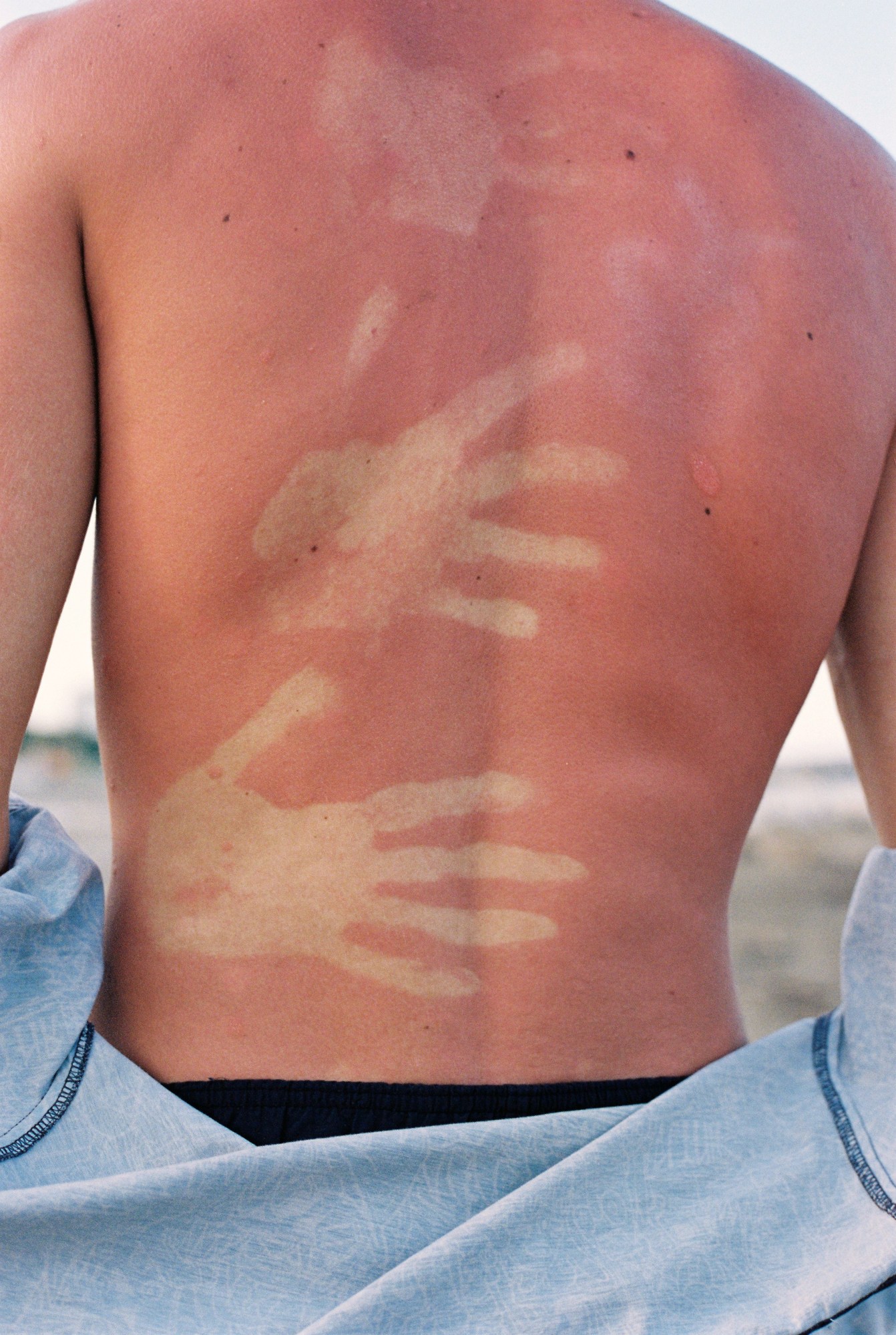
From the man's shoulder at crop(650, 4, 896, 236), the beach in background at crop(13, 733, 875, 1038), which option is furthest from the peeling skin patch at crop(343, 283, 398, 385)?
the beach in background at crop(13, 733, 875, 1038)

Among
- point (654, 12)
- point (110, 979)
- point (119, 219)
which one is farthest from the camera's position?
point (654, 12)

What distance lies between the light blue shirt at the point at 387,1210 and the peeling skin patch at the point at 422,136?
67 cm

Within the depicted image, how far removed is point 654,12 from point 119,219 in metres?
0.62

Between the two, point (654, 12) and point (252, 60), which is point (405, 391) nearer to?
point (252, 60)

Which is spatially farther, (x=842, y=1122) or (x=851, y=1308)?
(x=842, y=1122)

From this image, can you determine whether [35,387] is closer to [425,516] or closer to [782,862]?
[425,516]

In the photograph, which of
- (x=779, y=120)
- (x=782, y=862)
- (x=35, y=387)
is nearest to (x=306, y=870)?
(x=35, y=387)

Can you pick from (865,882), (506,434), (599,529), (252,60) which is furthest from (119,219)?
(865,882)

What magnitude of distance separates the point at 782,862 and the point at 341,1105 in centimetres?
853

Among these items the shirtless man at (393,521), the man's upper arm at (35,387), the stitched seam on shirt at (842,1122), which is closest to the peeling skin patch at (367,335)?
the shirtless man at (393,521)

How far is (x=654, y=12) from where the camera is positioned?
1.27 m

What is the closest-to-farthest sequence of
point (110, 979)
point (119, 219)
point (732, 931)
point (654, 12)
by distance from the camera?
1. point (119, 219)
2. point (110, 979)
3. point (654, 12)
4. point (732, 931)

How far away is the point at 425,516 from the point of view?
1073 millimetres

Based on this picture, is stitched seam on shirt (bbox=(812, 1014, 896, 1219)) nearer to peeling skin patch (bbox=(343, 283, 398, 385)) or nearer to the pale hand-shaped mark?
the pale hand-shaped mark
